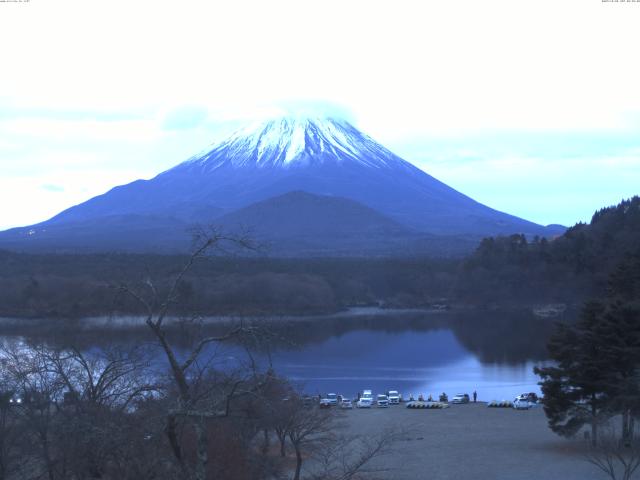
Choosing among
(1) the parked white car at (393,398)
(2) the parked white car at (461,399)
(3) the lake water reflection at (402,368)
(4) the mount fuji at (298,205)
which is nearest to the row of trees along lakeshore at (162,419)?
(1) the parked white car at (393,398)

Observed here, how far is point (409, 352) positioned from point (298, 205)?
164 feet

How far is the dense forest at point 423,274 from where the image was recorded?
35.6 meters

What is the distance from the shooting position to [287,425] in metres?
8.97

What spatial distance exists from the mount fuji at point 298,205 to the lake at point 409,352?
88.4ft

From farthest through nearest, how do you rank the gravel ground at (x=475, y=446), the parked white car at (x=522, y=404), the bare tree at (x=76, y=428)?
1. the parked white car at (x=522, y=404)
2. the gravel ground at (x=475, y=446)
3. the bare tree at (x=76, y=428)

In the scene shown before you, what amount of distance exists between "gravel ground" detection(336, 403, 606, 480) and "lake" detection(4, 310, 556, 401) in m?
1.70

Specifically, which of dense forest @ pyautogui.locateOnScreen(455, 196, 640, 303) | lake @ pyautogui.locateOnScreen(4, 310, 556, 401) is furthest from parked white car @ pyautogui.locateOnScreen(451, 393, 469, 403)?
dense forest @ pyautogui.locateOnScreen(455, 196, 640, 303)

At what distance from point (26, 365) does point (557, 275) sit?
35.7 m

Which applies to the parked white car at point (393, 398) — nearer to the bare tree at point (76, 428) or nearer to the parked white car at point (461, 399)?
the parked white car at point (461, 399)

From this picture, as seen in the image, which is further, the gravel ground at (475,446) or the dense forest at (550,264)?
Answer: the dense forest at (550,264)

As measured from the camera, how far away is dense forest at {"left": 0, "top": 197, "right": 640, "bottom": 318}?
35.6m

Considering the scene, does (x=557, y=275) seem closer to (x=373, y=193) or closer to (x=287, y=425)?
(x=287, y=425)

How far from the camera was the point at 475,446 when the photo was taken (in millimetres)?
12586

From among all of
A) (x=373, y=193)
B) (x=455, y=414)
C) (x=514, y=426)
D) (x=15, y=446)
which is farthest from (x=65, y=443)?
(x=373, y=193)
